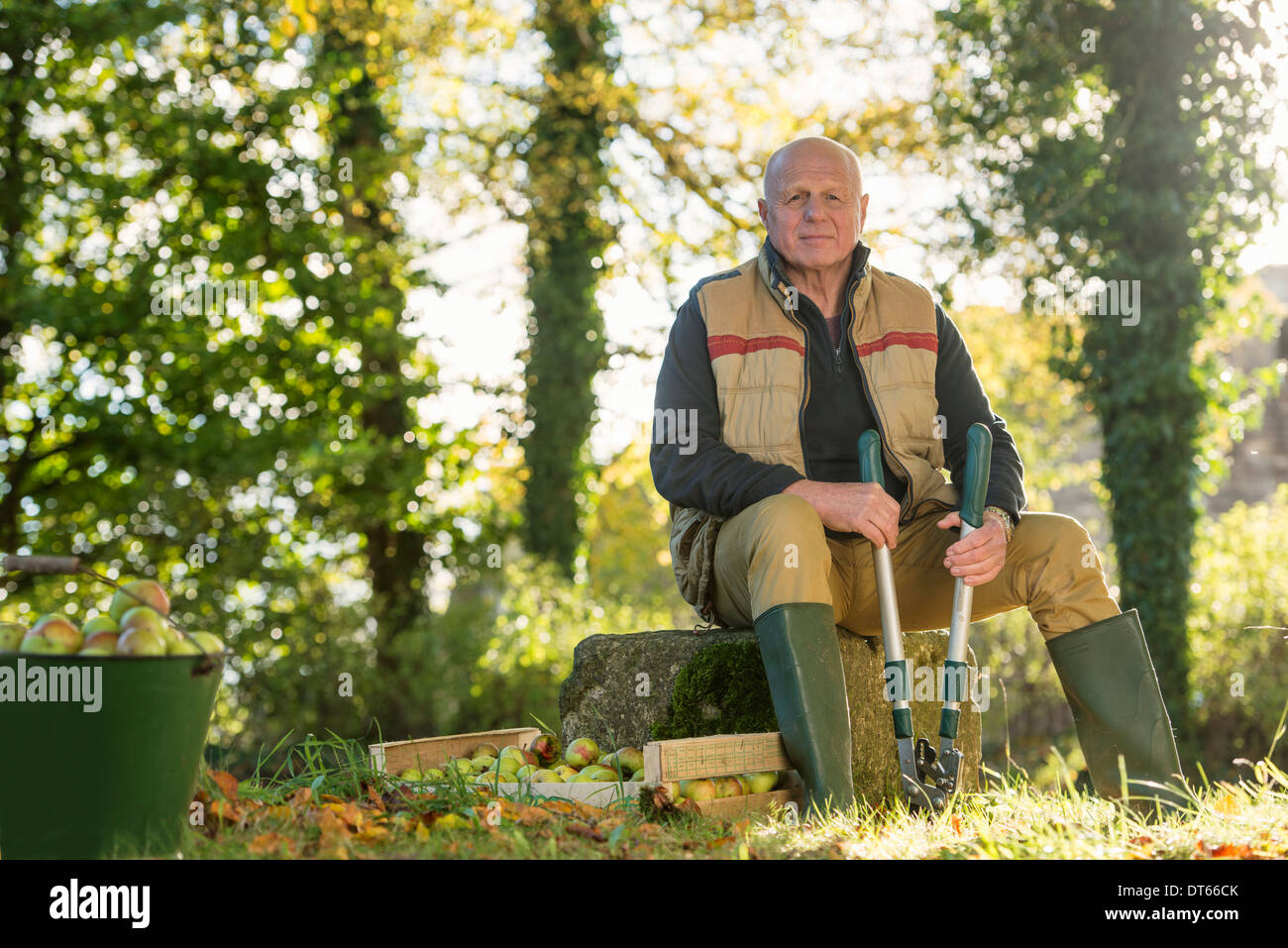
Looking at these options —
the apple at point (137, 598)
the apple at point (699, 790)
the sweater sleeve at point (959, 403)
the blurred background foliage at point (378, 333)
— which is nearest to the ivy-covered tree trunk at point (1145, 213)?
the blurred background foliage at point (378, 333)

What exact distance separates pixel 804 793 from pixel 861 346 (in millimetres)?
1278

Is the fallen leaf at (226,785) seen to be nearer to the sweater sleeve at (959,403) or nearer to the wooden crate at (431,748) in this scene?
the wooden crate at (431,748)

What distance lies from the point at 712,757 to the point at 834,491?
713 mm

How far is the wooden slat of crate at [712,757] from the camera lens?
2.60 m

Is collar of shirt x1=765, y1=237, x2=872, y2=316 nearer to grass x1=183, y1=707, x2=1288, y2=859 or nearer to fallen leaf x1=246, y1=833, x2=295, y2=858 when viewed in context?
grass x1=183, y1=707, x2=1288, y2=859

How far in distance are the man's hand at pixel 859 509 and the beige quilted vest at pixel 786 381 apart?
26cm

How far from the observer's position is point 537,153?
1042 centimetres

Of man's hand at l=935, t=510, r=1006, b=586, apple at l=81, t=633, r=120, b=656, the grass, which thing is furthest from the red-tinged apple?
man's hand at l=935, t=510, r=1006, b=586

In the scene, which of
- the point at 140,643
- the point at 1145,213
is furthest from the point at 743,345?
the point at 1145,213

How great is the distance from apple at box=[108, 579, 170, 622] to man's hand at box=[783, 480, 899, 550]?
1.52 meters

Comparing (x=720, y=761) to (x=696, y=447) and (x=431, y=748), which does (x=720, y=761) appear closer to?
(x=696, y=447)

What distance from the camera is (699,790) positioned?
8.77ft

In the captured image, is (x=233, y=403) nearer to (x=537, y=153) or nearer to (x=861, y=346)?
(x=537, y=153)
